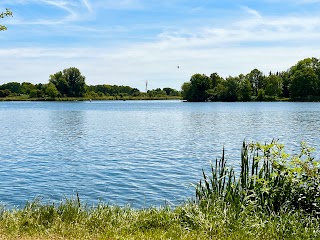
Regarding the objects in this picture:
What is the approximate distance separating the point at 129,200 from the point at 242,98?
133 metres

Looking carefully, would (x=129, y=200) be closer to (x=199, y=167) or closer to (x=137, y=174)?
(x=137, y=174)

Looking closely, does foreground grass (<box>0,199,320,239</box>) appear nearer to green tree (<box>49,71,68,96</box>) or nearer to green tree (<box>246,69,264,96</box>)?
green tree (<box>246,69,264,96</box>)

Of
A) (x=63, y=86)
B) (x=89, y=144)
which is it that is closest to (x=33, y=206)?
(x=89, y=144)

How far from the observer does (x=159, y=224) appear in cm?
757

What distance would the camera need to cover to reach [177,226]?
7.30 m

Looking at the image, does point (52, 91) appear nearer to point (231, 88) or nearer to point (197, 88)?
point (197, 88)

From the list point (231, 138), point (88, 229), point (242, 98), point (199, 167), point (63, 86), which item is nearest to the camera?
point (88, 229)

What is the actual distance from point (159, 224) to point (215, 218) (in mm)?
1065

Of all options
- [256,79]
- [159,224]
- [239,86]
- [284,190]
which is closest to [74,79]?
[239,86]

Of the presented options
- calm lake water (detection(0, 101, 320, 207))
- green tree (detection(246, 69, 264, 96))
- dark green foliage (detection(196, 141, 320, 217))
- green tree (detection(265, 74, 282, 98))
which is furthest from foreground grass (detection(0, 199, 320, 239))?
green tree (detection(246, 69, 264, 96))

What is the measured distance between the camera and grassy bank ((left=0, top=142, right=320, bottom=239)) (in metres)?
6.98

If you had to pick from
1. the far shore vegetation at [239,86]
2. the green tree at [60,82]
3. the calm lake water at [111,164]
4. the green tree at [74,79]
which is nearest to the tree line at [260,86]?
the far shore vegetation at [239,86]

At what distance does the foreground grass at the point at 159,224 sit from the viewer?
6926 millimetres

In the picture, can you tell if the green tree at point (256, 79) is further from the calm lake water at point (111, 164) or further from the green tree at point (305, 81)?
the calm lake water at point (111, 164)
